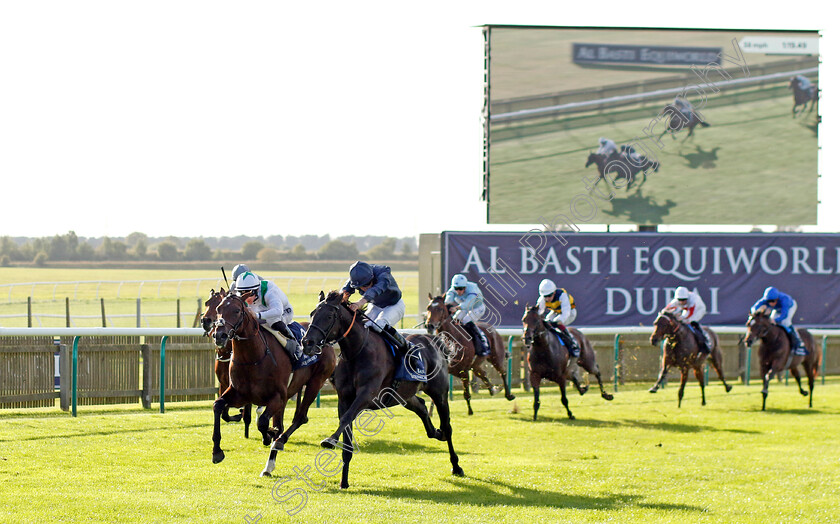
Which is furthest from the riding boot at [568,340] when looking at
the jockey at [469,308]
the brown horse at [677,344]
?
the brown horse at [677,344]

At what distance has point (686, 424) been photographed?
13773mm

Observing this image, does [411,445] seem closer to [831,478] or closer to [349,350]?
[349,350]

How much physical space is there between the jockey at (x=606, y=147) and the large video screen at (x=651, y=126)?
21mm

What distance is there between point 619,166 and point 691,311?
5.84 meters

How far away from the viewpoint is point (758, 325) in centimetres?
1584

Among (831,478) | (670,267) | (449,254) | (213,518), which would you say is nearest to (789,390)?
(670,267)

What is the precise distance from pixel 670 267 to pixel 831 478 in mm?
12395

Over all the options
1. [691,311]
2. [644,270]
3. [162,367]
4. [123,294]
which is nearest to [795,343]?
[691,311]

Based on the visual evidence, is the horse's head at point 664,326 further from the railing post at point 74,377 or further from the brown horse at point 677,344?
the railing post at point 74,377

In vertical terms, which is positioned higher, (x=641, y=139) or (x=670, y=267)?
(x=641, y=139)

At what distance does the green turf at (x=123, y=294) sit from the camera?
31.1 meters

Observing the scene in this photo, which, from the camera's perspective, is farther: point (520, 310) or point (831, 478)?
point (520, 310)

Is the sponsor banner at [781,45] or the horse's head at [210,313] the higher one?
the sponsor banner at [781,45]

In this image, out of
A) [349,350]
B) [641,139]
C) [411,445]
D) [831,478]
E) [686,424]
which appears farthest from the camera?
[641,139]
